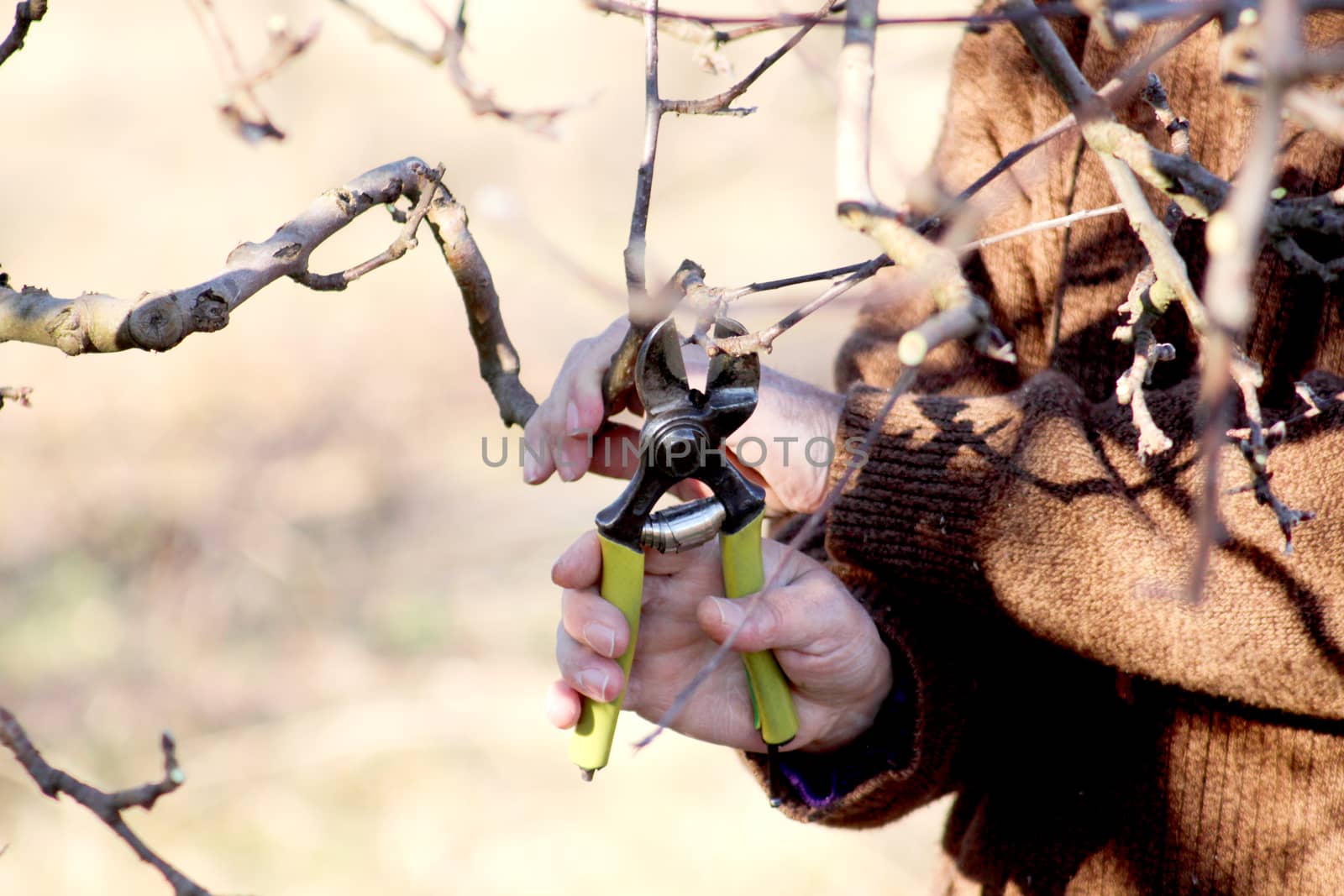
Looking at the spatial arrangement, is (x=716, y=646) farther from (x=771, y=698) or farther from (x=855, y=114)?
(x=855, y=114)

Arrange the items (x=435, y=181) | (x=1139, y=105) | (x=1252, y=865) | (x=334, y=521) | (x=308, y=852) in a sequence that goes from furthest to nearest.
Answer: (x=334, y=521)
(x=308, y=852)
(x=1139, y=105)
(x=1252, y=865)
(x=435, y=181)

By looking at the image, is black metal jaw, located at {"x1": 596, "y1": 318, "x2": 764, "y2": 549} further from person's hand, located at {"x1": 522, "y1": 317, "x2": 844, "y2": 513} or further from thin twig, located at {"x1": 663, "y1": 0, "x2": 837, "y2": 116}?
thin twig, located at {"x1": 663, "y1": 0, "x2": 837, "y2": 116}

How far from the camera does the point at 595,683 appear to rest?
1207 millimetres

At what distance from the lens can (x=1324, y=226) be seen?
517 millimetres

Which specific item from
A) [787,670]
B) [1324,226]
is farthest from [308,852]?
[1324,226]

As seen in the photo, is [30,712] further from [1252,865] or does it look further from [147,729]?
[1252,865]

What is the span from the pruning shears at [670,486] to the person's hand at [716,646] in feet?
0.08

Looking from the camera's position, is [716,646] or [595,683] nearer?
[595,683]

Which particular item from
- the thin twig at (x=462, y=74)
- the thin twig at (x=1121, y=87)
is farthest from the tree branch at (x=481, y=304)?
the thin twig at (x=1121, y=87)

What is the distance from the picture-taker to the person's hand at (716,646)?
3.93ft

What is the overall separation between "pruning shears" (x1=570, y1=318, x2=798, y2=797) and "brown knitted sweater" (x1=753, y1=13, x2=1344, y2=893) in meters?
0.20

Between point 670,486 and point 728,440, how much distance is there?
0.28 metres

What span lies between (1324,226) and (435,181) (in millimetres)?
815

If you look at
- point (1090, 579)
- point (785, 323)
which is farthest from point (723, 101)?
point (1090, 579)
